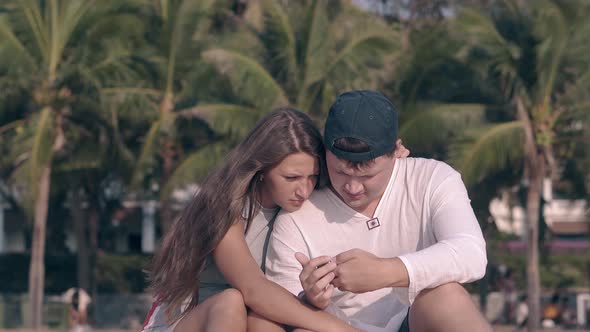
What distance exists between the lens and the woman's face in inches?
143

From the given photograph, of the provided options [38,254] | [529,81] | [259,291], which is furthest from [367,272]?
[38,254]

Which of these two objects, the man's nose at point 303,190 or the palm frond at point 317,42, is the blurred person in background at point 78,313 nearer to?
the palm frond at point 317,42

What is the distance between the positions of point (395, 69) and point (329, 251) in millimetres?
15730

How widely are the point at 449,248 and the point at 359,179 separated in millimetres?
419

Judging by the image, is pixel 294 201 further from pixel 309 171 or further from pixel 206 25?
pixel 206 25

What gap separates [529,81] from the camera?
19.6 meters

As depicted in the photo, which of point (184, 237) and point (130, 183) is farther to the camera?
point (130, 183)

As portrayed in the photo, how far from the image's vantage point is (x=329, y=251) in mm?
3609

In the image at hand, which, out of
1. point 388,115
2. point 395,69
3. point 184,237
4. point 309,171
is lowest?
point 395,69

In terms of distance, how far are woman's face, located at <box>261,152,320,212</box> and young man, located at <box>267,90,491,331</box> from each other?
0.05 meters

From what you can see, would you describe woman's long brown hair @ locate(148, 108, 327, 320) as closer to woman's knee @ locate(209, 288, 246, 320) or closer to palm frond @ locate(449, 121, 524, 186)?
woman's knee @ locate(209, 288, 246, 320)

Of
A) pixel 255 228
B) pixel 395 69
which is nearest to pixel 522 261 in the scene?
pixel 395 69

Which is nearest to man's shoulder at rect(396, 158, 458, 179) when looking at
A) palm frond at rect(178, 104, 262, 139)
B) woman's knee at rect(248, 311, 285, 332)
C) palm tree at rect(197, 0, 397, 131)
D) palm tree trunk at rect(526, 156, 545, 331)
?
woman's knee at rect(248, 311, 285, 332)

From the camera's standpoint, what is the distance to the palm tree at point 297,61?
1839cm
